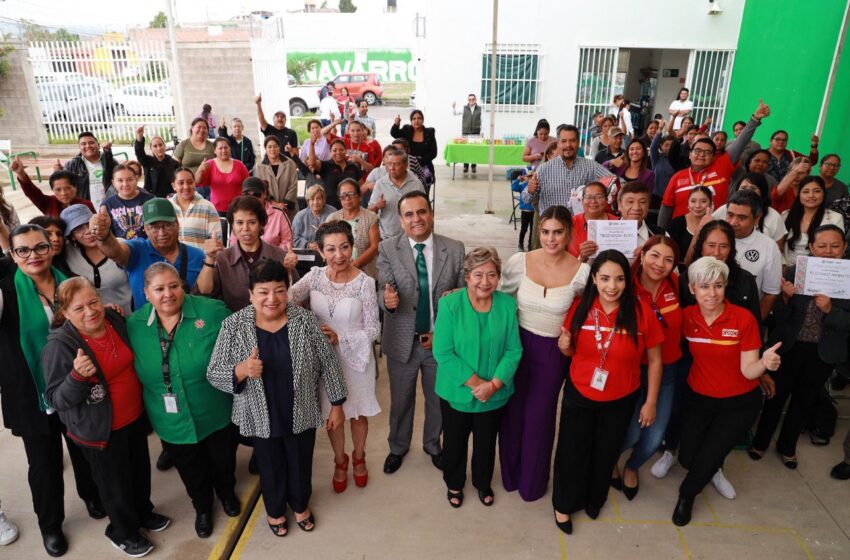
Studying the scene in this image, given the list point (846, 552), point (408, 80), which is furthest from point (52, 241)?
point (408, 80)

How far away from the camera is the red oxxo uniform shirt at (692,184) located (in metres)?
4.96

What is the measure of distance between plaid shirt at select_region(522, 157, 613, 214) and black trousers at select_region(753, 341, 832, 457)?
2.38 metres

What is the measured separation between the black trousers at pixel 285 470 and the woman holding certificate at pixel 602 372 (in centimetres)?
143

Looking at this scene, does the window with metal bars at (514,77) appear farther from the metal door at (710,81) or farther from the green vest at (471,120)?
the metal door at (710,81)

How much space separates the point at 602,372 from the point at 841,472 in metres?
2.13

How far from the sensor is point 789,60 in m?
9.65

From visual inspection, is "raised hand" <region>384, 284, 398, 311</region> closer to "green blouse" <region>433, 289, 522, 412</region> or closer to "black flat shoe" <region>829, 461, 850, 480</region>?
"green blouse" <region>433, 289, 522, 412</region>

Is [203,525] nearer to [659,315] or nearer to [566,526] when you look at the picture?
[566,526]

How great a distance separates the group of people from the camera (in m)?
2.77

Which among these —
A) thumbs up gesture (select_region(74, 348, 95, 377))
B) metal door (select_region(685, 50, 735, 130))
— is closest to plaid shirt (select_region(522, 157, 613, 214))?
thumbs up gesture (select_region(74, 348, 95, 377))

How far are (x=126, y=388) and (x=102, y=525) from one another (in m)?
1.06

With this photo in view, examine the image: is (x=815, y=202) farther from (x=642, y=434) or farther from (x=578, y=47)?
(x=578, y=47)

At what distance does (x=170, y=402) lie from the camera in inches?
111

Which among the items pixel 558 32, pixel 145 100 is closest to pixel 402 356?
pixel 558 32
